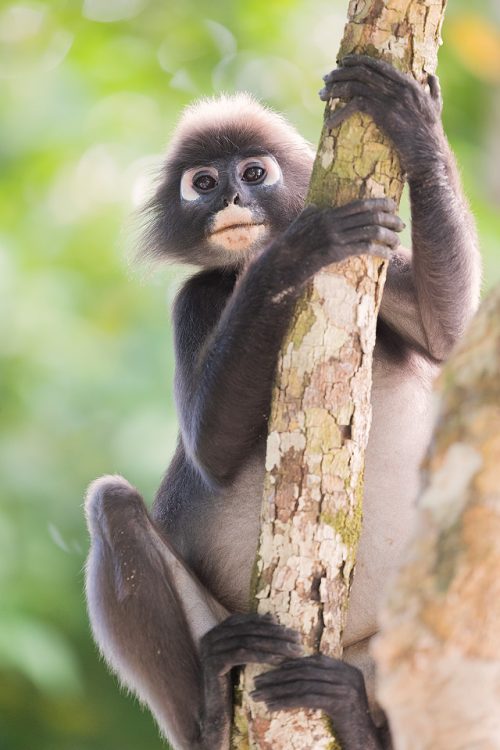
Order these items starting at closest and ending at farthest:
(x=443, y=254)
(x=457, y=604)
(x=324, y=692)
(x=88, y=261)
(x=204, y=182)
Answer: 1. (x=457, y=604)
2. (x=324, y=692)
3. (x=443, y=254)
4. (x=204, y=182)
5. (x=88, y=261)

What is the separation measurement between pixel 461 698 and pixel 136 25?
8324 mm

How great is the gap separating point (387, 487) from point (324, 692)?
1048 mm

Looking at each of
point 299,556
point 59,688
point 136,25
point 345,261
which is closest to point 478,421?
point 299,556

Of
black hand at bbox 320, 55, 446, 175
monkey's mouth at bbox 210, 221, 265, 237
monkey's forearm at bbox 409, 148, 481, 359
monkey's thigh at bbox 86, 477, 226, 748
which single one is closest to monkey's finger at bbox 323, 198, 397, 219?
black hand at bbox 320, 55, 446, 175

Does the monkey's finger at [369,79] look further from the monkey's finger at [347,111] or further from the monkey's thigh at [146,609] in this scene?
the monkey's thigh at [146,609]

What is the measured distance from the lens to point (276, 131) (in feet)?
16.9

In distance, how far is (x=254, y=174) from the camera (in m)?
4.89

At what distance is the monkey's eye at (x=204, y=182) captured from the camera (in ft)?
16.4

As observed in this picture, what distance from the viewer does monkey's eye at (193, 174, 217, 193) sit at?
4.98 m

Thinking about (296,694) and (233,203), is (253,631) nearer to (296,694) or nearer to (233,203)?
(296,694)

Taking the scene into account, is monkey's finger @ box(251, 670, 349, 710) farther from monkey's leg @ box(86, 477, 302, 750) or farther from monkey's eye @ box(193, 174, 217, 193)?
monkey's eye @ box(193, 174, 217, 193)

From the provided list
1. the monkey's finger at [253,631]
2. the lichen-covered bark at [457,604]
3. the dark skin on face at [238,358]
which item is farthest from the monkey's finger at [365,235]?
the lichen-covered bark at [457,604]

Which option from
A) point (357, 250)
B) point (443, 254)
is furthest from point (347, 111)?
point (443, 254)

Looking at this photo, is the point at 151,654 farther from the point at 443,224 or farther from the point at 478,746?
the point at 478,746
